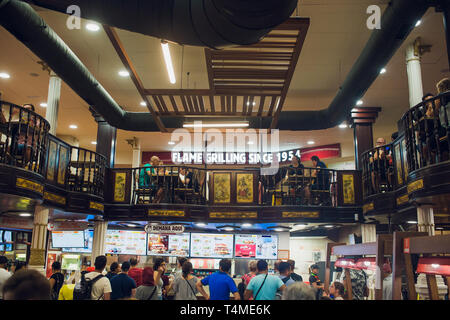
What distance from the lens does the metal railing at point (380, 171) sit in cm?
936

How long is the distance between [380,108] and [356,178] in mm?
2756

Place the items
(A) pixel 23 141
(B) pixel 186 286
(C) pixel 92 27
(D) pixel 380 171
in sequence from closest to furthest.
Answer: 1. (B) pixel 186 286
2. (A) pixel 23 141
3. (C) pixel 92 27
4. (D) pixel 380 171

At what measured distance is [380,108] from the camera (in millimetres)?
12984

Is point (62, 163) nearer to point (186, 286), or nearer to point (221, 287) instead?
point (186, 286)

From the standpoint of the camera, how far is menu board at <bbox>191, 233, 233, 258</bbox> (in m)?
13.8

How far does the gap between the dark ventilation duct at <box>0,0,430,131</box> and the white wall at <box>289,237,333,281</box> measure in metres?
6.28

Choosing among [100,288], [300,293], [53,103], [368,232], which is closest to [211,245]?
[368,232]

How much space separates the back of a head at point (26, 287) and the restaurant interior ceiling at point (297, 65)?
5.39 metres

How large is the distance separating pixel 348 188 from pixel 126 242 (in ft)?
24.6

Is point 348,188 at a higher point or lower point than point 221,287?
higher

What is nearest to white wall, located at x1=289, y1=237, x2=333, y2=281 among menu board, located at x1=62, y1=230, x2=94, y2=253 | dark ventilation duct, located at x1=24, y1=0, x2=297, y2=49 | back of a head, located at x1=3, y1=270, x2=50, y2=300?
menu board, located at x1=62, y1=230, x2=94, y2=253

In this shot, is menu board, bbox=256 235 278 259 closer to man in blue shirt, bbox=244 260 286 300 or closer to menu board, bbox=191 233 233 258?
menu board, bbox=191 233 233 258

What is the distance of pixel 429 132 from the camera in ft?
21.0
